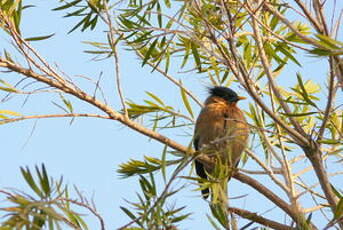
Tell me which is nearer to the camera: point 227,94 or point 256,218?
point 256,218

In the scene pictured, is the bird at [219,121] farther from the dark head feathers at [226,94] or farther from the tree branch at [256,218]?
the tree branch at [256,218]

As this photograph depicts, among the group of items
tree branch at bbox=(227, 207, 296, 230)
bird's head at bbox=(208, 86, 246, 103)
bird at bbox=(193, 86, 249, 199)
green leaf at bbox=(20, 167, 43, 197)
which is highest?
bird's head at bbox=(208, 86, 246, 103)

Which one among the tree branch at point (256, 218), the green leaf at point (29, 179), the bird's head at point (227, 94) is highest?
the bird's head at point (227, 94)

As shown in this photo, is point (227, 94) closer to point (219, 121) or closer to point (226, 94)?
point (226, 94)

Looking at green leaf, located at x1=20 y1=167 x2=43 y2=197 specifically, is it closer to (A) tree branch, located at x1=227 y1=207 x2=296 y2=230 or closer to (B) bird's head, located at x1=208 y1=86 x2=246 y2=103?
(A) tree branch, located at x1=227 y1=207 x2=296 y2=230

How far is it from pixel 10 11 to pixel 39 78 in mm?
460

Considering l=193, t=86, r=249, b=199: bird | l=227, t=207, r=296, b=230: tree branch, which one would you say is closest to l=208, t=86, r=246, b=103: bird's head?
l=193, t=86, r=249, b=199: bird

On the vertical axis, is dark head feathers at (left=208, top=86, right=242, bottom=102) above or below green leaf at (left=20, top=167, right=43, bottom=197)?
above

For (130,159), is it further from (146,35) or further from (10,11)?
(10,11)

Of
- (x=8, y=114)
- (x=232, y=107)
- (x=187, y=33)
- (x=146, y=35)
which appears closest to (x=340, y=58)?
(x=187, y=33)

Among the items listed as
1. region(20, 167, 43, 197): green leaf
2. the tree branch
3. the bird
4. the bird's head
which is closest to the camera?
region(20, 167, 43, 197): green leaf

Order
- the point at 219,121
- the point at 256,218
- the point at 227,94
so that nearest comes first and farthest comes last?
the point at 256,218 < the point at 219,121 < the point at 227,94

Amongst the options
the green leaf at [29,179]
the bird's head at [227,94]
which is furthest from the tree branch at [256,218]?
the bird's head at [227,94]

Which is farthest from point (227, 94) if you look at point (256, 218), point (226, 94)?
point (256, 218)
